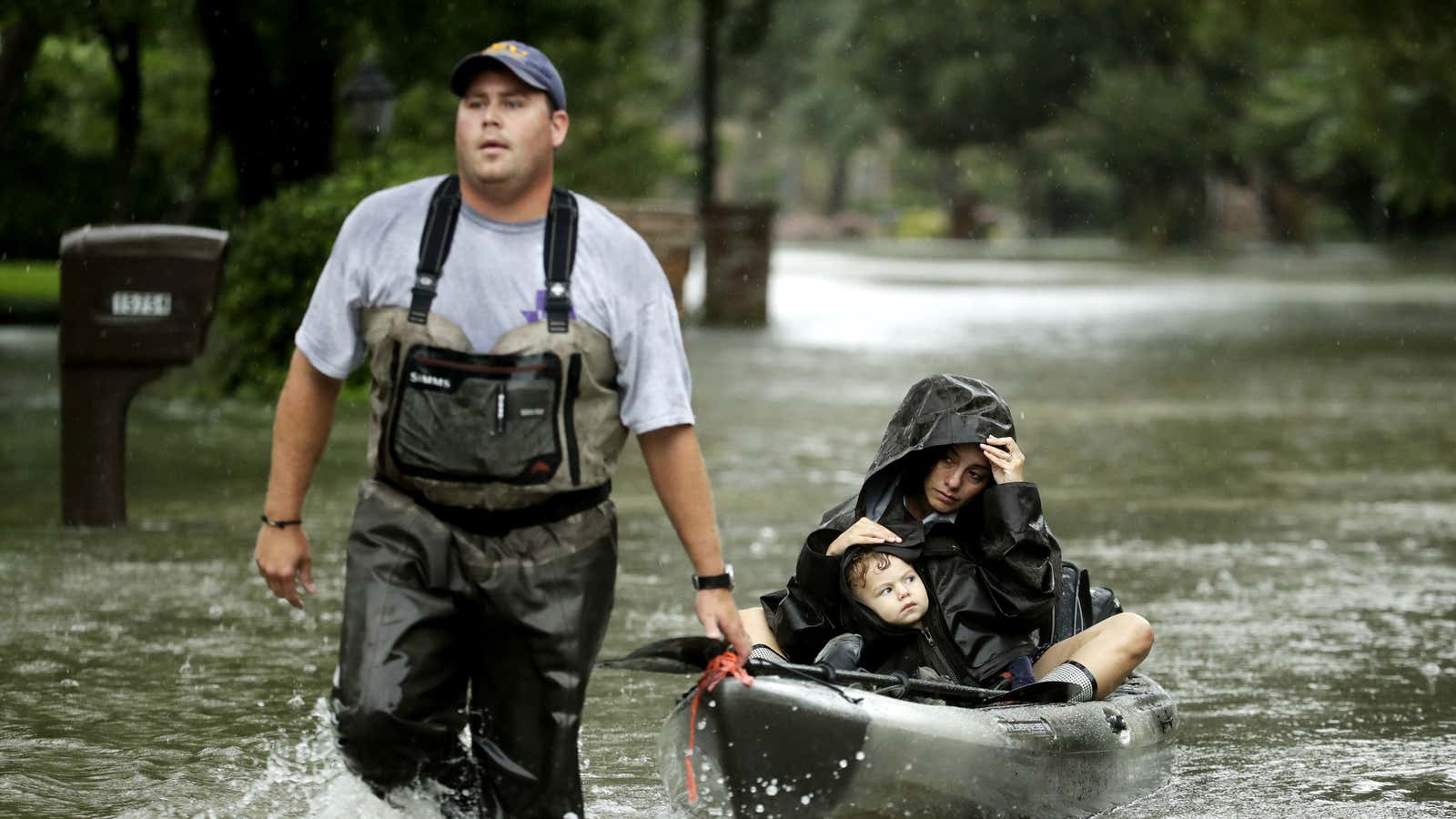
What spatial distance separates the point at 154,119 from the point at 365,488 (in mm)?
31387

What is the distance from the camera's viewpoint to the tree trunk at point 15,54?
17.1 metres

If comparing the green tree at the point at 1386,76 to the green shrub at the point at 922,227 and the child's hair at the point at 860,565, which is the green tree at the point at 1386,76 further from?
the green shrub at the point at 922,227

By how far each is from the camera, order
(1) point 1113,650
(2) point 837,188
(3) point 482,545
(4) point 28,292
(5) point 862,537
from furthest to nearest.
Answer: (2) point 837,188 → (4) point 28,292 → (1) point 1113,650 → (5) point 862,537 → (3) point 482,545

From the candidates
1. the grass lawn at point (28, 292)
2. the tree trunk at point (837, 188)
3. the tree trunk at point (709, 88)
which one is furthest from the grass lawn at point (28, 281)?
the tree trunk at point (837, 188)

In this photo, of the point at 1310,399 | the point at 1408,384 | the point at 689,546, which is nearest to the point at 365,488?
the point at 689,546

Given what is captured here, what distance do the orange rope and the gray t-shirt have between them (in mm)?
631

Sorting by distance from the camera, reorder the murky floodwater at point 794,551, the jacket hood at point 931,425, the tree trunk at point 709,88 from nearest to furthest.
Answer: the jacket hood at point 931,425 < the murky floodwater at point 794,551 < the tree trunk at point 709,88

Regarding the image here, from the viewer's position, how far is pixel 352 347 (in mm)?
4418

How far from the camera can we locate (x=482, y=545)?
4.43 metres

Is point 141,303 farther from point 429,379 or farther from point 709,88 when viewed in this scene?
point 709,88

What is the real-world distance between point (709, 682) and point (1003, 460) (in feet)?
3.59

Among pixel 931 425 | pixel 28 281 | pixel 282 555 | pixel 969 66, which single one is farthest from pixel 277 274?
pixel 969 66

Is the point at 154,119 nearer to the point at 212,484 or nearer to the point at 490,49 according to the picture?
the point at 212,484

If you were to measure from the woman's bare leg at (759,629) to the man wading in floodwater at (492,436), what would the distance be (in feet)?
3.75
